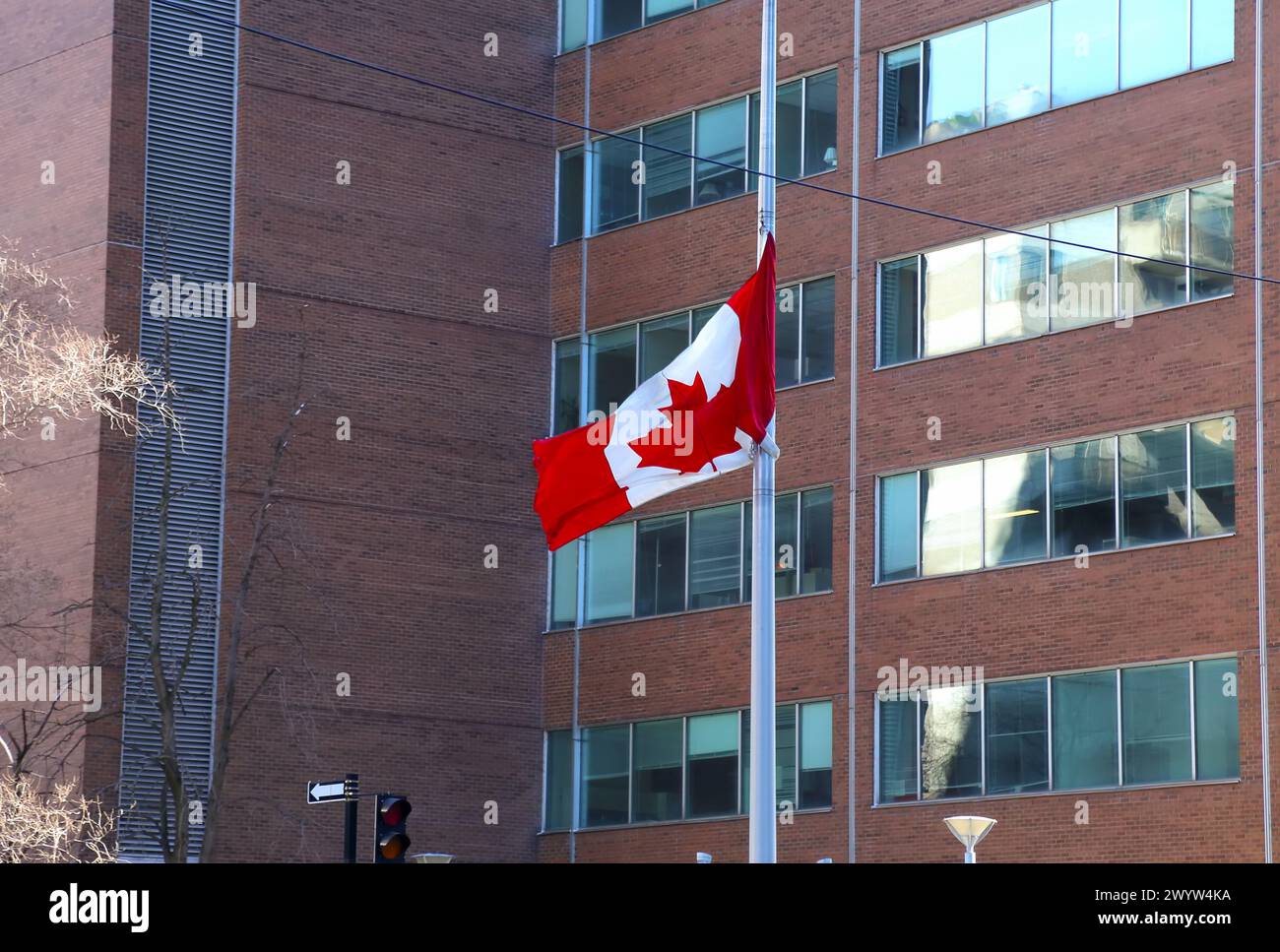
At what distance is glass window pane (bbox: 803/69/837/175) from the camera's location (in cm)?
3366

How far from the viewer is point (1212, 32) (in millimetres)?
28250

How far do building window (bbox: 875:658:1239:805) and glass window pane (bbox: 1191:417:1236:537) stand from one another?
1.84 metres

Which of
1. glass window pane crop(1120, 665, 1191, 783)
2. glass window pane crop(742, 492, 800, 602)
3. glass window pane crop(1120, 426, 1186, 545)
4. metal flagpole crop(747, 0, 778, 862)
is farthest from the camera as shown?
glass window pane crop(742, 492, 800, 602)

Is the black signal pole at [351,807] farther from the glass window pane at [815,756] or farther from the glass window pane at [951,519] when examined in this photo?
the glass window pane at [815,756]

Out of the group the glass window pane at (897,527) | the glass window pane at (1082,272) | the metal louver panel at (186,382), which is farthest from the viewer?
the metal louver panel at (186,382)

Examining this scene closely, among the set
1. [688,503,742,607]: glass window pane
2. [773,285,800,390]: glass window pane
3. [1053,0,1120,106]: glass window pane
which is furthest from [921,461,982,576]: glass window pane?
[1053,0,1120,106]: glass window pane

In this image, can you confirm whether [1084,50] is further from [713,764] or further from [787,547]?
[713,764]

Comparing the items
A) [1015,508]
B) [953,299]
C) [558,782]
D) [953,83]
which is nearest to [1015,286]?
[953,299]

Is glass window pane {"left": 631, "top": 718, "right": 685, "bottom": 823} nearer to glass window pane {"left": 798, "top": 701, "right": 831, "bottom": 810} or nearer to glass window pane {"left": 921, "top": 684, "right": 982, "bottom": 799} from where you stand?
glass window pane {"left": 798, "top": 701, "right": 831, "bottom": 810}

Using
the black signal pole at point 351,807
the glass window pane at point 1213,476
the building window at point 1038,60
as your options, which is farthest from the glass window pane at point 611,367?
the black signal pole at point 351,807

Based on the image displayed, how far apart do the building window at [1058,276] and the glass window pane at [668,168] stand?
5129 mm

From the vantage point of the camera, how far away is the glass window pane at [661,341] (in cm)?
3581
